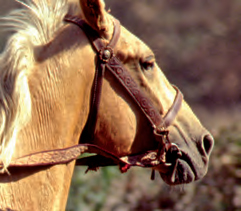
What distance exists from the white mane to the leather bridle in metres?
0.09

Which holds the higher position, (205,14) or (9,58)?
(9,58)

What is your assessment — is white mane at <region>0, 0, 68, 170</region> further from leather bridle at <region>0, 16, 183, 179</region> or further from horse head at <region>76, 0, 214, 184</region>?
horse head at <region>76, 0, 214, 184</region>

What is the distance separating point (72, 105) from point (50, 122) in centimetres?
12

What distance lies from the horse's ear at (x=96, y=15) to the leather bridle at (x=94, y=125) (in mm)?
32

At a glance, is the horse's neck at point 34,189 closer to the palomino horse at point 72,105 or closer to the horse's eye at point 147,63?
the palomino horse at point 72,105

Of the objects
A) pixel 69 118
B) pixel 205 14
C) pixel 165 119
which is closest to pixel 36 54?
pixel 69 118

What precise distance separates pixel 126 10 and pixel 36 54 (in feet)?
27.3

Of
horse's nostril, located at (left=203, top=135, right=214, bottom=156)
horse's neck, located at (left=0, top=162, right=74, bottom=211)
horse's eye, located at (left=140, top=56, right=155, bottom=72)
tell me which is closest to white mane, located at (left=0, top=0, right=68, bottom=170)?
horse's neck, located at (left=0, top=162, right=74, bottom=211)

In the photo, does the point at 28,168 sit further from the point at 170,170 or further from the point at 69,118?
the point at 170,170

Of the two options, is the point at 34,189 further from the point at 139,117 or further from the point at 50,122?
the point at 139,117

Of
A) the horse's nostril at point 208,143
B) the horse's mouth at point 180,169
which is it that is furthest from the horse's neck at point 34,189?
the horse's nostril at point 208,143

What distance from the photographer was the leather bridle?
107 inches

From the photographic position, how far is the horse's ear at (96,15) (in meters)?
2.76

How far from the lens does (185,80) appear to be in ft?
33.5
